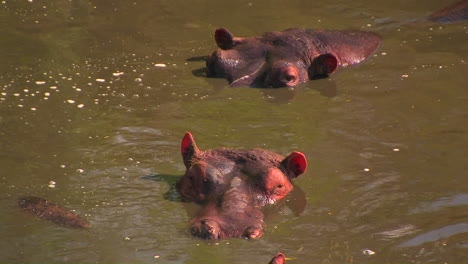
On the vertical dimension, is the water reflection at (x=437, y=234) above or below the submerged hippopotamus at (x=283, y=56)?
below

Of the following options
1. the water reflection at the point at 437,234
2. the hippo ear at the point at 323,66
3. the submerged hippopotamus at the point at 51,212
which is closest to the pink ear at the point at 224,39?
the hippo ear at the point at 323,66

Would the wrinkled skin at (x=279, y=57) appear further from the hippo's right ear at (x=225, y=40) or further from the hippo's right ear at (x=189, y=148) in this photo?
the hippo's right ear at (x=189, y=148)

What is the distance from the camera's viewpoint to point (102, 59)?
1195 centimetres

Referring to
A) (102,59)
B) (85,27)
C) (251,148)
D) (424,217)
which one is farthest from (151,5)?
(424,217)

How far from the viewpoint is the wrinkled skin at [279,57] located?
36.9ft

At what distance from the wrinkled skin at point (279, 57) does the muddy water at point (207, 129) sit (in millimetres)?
174

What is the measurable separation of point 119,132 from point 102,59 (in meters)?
2.33

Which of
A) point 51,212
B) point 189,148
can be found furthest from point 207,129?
point 51,212

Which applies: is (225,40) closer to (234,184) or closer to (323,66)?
(323,66)

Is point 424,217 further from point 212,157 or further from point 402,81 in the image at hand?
point 402,81

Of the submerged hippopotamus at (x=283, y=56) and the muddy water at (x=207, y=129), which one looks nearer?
the muddy water at (x=207, y=129)

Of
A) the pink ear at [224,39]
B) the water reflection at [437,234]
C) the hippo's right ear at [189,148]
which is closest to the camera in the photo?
the water reflection at [437,234]

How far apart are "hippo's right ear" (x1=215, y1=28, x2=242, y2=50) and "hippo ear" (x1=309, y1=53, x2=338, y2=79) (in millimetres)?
907

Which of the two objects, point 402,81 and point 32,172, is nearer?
point 32,172
